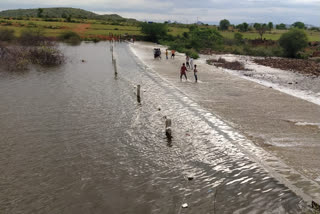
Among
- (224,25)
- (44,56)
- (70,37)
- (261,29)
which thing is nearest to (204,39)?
(261,29)

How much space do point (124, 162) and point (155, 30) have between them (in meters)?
81.8

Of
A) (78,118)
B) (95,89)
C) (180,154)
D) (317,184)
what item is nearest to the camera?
(317,184)

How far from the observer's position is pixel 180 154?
12.4 m

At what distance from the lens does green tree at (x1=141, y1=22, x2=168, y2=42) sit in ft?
291

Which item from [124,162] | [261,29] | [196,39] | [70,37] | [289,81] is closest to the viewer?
[124,162]

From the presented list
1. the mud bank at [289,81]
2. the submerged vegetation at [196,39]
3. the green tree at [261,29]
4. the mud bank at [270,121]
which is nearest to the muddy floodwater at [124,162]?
the mud bank at [270,121]

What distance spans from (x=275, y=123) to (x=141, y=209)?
34.3 feet

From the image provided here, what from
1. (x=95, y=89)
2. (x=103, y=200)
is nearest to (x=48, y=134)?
(x=103, y=200)

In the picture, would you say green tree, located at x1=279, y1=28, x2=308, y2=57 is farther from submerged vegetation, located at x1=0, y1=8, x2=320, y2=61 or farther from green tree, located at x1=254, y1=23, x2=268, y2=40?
green tree, located at x1=254, y1=23, x2=268, y2=40

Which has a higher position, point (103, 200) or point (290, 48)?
point (290, 48)

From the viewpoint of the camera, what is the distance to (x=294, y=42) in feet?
185

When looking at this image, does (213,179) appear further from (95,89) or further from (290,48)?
(290,48)

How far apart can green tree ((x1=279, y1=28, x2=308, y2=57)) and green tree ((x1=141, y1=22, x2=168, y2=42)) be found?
136ft

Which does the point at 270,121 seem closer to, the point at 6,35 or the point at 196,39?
the point at 196,39
